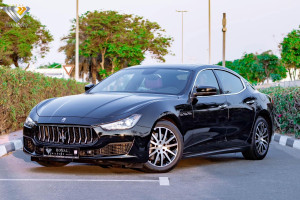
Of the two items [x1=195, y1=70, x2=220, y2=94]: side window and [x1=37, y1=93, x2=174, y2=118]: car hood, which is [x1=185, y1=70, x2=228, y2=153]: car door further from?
[x1=37, y1=93, x2=174, y2=118]: car hood

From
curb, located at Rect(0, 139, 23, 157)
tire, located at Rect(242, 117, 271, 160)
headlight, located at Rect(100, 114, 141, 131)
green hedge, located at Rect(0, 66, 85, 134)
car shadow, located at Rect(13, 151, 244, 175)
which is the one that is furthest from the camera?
green hedge, located at Rect(0, 66, 85, 134)

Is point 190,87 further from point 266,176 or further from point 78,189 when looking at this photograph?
point 78,189

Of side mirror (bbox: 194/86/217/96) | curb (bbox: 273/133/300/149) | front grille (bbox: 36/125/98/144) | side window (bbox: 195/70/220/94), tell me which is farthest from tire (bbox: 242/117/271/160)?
front grille (bbox: 36/125/98/144)

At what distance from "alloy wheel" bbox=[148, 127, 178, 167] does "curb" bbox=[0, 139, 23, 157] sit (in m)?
3.72

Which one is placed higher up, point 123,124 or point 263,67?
point 123,124

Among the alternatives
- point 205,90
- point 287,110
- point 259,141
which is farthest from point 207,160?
point 287,110

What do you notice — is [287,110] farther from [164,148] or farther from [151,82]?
[164,148]

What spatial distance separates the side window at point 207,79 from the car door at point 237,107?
0.13 m

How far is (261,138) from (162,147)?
282 centimetres

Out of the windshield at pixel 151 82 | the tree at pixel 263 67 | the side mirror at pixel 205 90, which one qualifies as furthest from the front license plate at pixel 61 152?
the tree at pixel 263 67

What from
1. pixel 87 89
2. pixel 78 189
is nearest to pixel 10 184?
pixel 78 189

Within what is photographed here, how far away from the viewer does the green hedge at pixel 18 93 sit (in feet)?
44.3

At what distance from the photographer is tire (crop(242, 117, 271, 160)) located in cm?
1016

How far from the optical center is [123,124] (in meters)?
7.72
